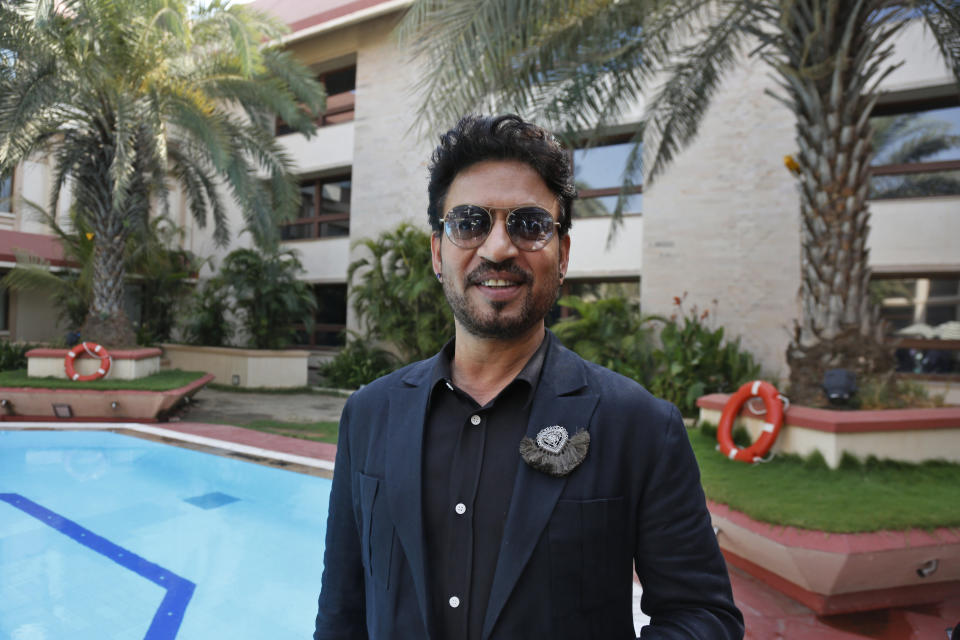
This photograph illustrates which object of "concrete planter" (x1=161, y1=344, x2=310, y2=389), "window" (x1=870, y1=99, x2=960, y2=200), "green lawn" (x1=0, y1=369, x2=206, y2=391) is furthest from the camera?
"concrete planter" (x1=161, y1=344, x2=310, y2=389)

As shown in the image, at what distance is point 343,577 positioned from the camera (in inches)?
61.4

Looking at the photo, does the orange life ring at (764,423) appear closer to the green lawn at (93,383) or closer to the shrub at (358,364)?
the green lawn at (93,383)

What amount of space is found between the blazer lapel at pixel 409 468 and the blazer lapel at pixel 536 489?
0.18m

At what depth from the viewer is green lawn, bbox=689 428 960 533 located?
370 cm

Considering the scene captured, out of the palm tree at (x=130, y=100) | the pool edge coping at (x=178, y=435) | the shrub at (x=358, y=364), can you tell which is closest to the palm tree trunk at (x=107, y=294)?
the palm tree at (x=130, y=100)

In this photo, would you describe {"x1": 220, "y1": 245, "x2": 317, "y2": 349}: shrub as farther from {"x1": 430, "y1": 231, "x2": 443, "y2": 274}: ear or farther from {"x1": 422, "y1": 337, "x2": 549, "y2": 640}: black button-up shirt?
{"x1": 422, "y1": 337, "x2": 549, "y2": 640}: black button-up shirt

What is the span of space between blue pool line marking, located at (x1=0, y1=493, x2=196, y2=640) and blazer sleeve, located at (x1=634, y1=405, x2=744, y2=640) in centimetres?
392

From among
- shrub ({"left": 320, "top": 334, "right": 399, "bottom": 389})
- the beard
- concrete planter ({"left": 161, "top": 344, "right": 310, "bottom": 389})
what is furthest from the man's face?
concrete planter ({"left": 161, "top": 344, "right": 310, "bottom": 389})

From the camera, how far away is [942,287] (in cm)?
961

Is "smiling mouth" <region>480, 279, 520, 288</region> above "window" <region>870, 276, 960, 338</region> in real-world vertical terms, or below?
below

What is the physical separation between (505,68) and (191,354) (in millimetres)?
13310

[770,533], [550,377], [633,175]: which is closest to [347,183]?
[633,175]

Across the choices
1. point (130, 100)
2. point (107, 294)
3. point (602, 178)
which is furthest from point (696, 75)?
point (107, 294)

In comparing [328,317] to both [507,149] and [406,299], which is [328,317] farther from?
[507,149]
